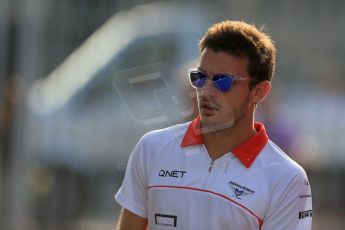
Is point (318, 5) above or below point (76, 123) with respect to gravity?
above

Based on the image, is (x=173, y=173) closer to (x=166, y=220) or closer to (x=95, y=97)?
(x=166, y=220)

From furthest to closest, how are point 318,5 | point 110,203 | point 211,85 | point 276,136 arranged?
1. point 318,5
2. point 110,203
3. point 276,136
4. point 211,85

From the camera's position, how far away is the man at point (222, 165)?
5285 mm

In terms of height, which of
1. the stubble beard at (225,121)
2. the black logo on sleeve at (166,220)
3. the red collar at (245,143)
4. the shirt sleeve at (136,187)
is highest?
the stubble beard at (225,121)

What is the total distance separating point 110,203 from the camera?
10.3m

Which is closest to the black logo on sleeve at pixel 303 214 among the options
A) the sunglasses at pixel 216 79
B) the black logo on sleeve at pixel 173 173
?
the black logo on sleeve at pixel 173 173

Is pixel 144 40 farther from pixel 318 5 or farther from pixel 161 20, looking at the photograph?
pixel 318 5

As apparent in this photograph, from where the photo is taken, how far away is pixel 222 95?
5492mm

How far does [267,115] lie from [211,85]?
3.15 metres

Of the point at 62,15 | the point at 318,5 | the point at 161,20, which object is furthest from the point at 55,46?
the point at 318,5

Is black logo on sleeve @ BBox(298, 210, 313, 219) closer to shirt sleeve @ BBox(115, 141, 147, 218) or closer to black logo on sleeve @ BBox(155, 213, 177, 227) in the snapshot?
black logo on sleeve @ BBox(155, 213, 177, 227)

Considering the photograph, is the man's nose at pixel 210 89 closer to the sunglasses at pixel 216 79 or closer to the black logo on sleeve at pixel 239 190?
the sunglasses at pixel 216 79

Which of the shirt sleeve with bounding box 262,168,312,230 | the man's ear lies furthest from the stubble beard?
the shirt sleeve with bounding box 262,168,312,230

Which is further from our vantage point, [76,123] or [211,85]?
[76,123]
